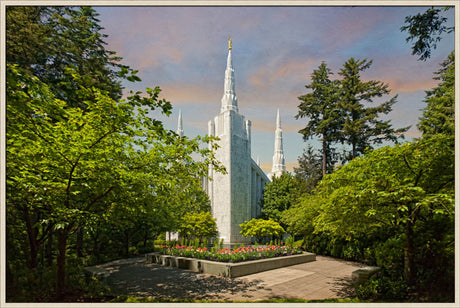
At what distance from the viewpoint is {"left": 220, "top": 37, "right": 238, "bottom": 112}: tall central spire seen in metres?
26.6

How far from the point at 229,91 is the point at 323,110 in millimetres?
9588

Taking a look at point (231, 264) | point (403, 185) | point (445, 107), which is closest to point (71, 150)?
point (403, 185)

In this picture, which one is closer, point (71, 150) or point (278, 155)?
point (71, 150)

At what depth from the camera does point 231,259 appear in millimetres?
10602

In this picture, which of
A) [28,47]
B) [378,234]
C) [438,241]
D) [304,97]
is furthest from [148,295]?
[304,97]

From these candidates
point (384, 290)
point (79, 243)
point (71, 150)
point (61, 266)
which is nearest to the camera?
point (71, 150)

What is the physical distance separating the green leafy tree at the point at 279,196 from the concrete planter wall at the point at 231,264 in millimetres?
12524

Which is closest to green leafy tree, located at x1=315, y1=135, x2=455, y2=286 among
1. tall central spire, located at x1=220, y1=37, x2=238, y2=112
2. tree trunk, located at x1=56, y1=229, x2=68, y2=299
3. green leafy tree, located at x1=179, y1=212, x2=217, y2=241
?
tree trunk, located at x1=56, y1=229, x2=68, y2=299

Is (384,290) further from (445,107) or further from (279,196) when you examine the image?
(279,196)

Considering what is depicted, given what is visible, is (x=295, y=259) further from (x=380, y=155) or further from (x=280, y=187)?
(x=280, y=187)

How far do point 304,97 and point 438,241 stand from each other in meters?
19.9

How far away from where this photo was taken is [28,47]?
5.98 meters

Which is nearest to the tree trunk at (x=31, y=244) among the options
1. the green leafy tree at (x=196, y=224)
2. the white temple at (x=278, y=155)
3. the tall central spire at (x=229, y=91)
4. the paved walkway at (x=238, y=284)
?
the paved walkway at (x=238, y=284)

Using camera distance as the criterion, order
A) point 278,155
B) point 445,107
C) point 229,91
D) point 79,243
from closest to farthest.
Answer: point 79,243, point 445,107, point 229,91, point 278,155
